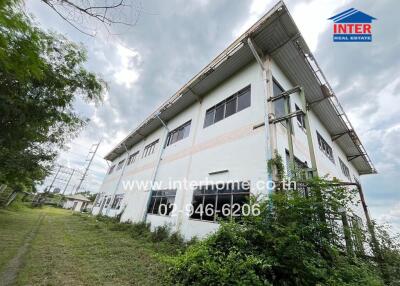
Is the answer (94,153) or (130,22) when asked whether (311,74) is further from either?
(94,153)

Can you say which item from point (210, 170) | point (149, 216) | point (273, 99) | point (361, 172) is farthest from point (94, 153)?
point (361, 172)

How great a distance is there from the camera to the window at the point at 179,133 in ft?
35.9

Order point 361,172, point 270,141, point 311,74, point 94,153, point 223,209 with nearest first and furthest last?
1. point 270,141
2. point 223,209
3. point 311,74
4. point 361,172
5. point 94,153

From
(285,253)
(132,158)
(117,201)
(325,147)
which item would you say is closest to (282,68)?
(325,147)

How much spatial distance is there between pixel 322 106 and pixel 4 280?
44.4 feet

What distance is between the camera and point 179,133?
11680 mm

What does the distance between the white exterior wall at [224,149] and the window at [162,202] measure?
Answer: 0.31 m

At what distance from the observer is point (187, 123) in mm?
11148

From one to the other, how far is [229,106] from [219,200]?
4.23 metres

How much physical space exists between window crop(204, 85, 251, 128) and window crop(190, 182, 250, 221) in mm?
3259

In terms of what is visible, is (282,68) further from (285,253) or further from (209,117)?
(285,253)

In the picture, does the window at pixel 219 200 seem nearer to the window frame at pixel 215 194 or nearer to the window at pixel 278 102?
the window frame at pixel 215 194

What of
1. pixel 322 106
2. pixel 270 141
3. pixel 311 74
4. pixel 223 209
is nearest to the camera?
pixel 270 141

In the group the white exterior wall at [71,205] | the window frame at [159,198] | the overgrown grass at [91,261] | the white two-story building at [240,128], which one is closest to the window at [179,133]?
the white two-story building at [240,128]
